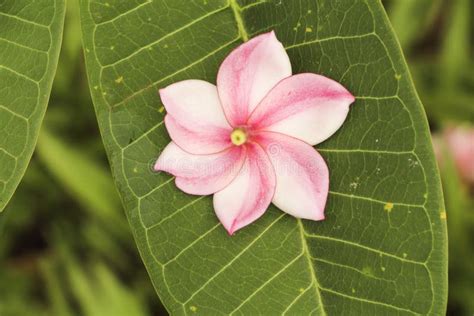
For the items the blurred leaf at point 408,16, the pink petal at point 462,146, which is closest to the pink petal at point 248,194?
the pink petal at point 462,146

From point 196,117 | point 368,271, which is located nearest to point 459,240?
point 368,271

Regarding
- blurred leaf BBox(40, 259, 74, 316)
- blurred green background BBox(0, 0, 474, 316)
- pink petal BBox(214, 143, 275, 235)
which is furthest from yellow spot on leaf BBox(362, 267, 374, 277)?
blurred leaf BBox(40, 259, 74, 316)

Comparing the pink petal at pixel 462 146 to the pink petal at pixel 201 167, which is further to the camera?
the pink petal at pixel 462 146

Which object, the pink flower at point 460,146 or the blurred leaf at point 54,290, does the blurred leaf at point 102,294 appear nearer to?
the blurred leaf at point 54,290

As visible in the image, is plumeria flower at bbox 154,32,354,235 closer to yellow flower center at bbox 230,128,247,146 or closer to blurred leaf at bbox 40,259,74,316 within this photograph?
yellow flower center at bbox 230,128,247,146

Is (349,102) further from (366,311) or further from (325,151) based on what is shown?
(366,311)
